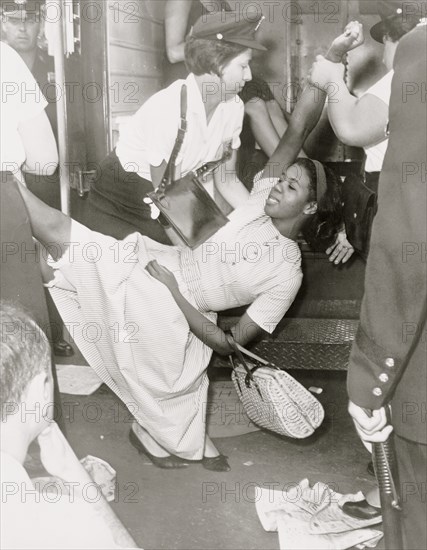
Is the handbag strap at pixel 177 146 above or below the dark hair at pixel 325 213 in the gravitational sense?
above

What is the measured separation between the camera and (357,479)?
3.21 metres

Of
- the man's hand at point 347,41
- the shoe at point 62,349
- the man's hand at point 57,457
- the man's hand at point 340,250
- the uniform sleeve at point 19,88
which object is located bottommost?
the man's hand at point 57,457

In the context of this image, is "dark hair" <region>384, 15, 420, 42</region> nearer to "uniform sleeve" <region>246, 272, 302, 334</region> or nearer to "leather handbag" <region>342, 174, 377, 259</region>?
"leather handbag" <region>342, 174, 377, 259</region>

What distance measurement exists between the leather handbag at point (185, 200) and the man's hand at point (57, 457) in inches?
33.3

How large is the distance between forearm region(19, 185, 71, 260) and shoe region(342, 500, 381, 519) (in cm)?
150

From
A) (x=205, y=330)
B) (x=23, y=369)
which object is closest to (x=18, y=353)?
(x=23, y=369)

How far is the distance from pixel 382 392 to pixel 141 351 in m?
1.26

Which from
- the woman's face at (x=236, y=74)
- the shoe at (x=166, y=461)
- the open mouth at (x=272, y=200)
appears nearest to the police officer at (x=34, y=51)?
the woman's face at (x=236, y=74)

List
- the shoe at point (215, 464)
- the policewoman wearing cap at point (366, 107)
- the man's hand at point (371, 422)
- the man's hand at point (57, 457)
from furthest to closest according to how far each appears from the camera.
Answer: the shoe at point (215, 464)
the policewoman wearing cap at point (366, 107)
the man's hand at point (57, 457)
the man's hand at point (371, 422)

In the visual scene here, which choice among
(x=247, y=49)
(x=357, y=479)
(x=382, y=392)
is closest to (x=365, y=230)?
(x=247, y=49)

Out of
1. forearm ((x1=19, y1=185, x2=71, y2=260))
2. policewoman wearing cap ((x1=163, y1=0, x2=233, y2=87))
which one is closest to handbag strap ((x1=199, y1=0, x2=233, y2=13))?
policewoman wearing cap ((x1=163, y1=0, x2=233, y2=87))

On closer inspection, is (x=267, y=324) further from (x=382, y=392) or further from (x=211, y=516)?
(x=382, y=392)

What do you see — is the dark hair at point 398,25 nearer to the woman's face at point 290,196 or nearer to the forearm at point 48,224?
the woman's face at point 290,196

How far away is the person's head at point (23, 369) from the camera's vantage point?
2.18m
